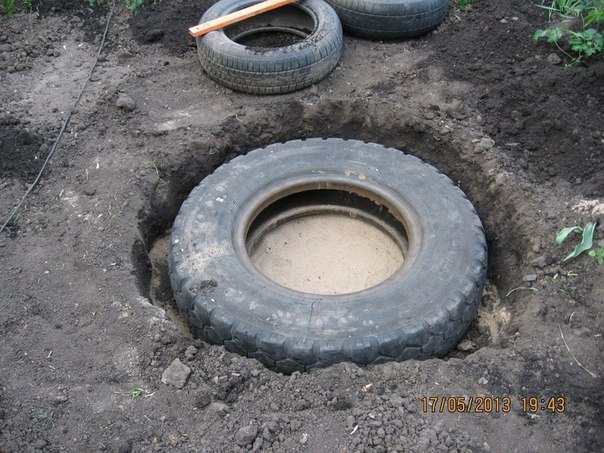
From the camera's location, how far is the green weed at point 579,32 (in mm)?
4852

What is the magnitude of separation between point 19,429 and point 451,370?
2.24m

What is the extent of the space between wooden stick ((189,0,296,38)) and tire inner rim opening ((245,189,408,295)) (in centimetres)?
175

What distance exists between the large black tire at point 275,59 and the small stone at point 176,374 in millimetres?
2576

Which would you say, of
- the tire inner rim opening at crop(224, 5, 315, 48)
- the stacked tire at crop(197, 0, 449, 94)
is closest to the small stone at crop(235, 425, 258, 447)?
the stacked tire at crop(197, 0, 449, 94)

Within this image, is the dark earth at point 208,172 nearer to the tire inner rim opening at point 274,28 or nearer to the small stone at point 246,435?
the small stone at point 246,435

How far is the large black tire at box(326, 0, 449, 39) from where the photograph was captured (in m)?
5.42

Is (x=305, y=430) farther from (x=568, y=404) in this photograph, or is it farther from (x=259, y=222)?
(x=259, y=222)

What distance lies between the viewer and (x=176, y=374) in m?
3.24

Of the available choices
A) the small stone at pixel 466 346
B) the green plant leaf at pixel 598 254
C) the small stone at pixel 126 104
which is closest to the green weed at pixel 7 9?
the small stone at pixel 126 104

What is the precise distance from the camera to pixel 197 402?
3.13 m

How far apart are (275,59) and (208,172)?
1055 mm

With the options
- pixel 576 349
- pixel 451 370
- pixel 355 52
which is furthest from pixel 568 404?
pixel 355 52
